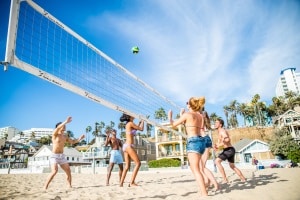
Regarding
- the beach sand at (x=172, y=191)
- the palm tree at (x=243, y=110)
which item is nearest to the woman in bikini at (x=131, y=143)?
the beach sand at (x=172, y=191)

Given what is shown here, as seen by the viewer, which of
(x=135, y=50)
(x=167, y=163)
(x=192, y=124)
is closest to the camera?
(x=192, y=124)

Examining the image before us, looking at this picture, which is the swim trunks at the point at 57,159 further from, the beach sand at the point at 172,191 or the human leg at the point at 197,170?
the human leg at the point at 197,170

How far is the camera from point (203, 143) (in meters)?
3.66

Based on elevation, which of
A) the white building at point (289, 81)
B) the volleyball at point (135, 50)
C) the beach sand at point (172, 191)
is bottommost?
the beach sand at point (172, 191)

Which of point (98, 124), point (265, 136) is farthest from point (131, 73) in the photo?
point (98, 124)

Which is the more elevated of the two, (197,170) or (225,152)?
(225,152)

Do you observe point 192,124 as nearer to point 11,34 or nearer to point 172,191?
point 172,191

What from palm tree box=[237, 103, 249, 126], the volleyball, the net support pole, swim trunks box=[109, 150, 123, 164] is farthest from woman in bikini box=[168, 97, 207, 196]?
palm tree box=[237, 103, 249, 126]

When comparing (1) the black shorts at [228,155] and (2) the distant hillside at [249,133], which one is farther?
(2) the distant hillside at [249,133]

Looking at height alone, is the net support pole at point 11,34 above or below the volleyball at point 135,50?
below

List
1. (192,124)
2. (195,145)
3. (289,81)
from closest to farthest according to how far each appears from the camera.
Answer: (195,145) < (192,124) < (289,81)

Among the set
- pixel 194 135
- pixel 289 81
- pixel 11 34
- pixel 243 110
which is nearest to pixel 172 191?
pixel 194 135

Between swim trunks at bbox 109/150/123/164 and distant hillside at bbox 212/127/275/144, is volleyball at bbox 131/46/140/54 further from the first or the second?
distant hillside at bbox 212/127/275/144

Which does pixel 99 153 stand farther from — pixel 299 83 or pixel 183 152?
pixel 299 83
